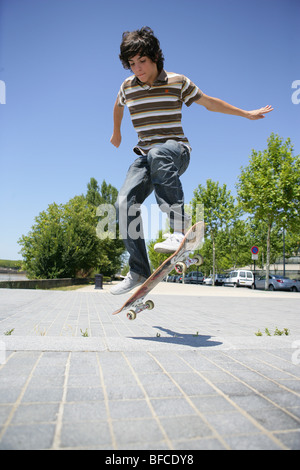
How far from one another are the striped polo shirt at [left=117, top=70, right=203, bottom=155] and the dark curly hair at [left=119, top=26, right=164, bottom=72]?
213 mm

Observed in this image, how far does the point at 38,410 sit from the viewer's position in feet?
5.10

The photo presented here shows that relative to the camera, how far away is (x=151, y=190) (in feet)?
11.5

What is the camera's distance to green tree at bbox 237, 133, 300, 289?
23172 mm

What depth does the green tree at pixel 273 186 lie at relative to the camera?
23172mm

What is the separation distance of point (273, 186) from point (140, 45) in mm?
22132

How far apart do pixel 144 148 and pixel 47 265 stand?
85.7ft

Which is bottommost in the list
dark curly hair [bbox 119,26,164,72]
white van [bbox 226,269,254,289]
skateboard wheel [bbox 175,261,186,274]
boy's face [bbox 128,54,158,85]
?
white van [bbox 226,269,254,289]

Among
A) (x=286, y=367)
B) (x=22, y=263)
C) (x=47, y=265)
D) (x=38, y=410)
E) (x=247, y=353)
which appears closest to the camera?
(x=38, y=410)

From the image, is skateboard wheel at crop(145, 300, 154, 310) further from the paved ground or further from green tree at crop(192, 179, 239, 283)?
green tree at crop(192, 179, 239, 283)

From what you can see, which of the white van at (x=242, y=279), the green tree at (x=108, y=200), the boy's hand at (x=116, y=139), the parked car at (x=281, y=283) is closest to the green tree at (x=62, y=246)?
the green tree at (x=108, y=200)

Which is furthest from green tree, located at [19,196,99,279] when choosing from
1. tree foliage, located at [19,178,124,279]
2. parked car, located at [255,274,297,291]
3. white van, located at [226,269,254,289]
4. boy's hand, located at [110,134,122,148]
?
boy's hand, located at [110,134,122,148]

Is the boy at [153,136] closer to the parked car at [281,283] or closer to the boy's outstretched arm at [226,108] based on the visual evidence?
the boy's outstretched arm at [226,108]
